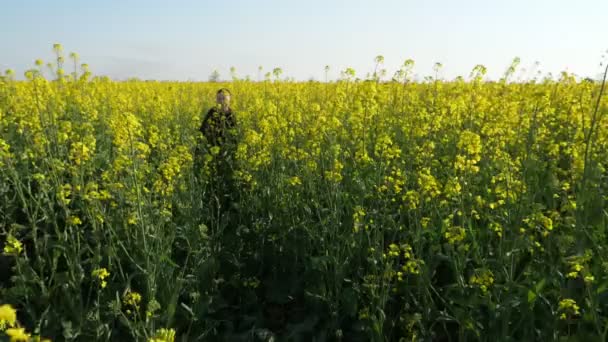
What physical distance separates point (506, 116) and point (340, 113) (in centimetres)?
156

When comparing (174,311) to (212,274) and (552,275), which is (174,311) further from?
(552,275)

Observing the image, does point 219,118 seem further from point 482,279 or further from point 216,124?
point 482,279

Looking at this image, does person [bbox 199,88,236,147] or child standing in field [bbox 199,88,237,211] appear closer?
child standing in field [bbox 199,88,237,211]

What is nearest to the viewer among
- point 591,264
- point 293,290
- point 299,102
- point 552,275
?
point 552,275

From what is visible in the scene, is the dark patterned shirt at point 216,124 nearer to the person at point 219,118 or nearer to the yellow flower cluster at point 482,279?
the person at point 219,118

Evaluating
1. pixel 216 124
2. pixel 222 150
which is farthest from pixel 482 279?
pixel 216 124

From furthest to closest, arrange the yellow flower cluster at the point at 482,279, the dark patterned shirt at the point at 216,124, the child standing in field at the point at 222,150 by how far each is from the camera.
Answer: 1. the dark patterned shirt at the point at 216,124
2. the child standing in field at the point at 222,150
3. the yellow flower cluster at the point at 482,279

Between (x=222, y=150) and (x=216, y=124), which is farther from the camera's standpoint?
(x=216, y=124)

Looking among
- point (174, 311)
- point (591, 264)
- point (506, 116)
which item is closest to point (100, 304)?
point (174, 311)

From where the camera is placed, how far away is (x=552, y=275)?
2385mm

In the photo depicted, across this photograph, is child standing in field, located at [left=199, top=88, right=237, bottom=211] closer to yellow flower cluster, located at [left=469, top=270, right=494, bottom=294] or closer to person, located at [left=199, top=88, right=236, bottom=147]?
person, located at [left=199, top=88, right=236, bottom=147]

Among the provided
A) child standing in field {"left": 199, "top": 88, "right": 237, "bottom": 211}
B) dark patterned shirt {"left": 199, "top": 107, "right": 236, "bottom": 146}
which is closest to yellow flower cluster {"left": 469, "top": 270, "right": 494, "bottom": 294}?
child standing in field {"left": 199, "top": 88, "right": 237, "bottom": 211}

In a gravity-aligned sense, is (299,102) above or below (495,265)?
above

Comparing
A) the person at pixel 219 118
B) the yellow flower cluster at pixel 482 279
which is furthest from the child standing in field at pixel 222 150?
the yellow flower cluster at pixel 482 279
